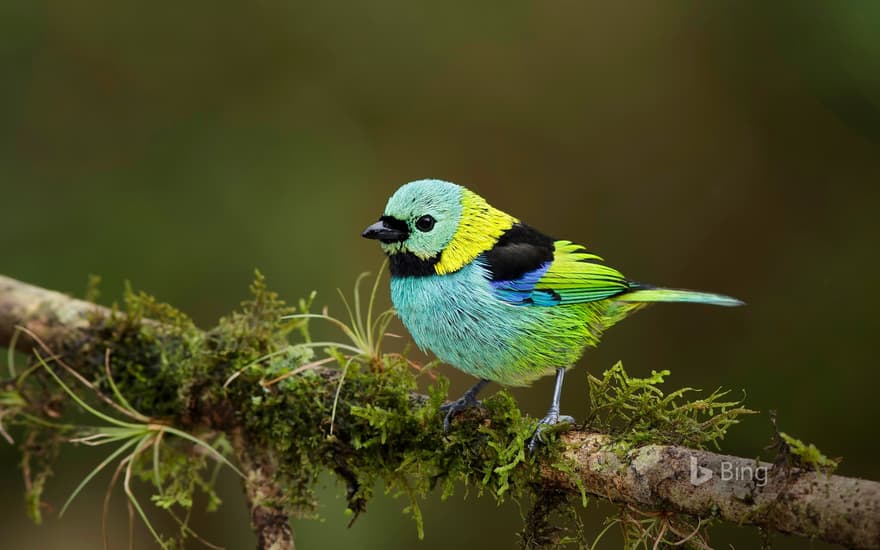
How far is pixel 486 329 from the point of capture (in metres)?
2.86

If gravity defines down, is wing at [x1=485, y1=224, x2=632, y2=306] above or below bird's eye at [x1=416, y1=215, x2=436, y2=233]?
below

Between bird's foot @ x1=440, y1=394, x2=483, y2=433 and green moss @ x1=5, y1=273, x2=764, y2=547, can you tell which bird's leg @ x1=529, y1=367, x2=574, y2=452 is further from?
bird's foot @ x1=440, y1=394, x2=483, y2=433

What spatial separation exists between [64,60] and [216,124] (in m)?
1.25

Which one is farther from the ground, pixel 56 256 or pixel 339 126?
pixel 339 126

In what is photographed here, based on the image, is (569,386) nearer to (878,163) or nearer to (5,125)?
(878,163)

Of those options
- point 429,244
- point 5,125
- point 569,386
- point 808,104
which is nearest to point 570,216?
point 569,386

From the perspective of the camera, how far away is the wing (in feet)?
9.53

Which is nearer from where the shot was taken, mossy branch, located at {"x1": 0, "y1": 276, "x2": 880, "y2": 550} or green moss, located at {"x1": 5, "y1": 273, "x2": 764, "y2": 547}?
mossy branch, located at {"x1": 0, "y1": 276, "x2": 880, "y2": 550}

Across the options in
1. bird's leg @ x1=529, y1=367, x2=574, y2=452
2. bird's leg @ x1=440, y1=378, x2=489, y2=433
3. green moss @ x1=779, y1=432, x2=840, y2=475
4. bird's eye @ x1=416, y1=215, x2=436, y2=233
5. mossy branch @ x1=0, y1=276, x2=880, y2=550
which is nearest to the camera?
green moss @ x1=779, y1=432, x2=840, y2=475

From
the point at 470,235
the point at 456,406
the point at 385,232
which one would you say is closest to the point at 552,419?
the point at 456,406

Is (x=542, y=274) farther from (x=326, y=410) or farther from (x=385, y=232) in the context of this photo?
(x=326, y=410)

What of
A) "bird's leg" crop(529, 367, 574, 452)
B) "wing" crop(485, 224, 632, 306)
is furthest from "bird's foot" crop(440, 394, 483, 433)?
"wing" crop(485, 224, 632, 306)

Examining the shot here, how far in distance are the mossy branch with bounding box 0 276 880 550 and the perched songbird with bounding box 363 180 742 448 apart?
20 centimetres

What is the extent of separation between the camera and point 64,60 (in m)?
6.27
